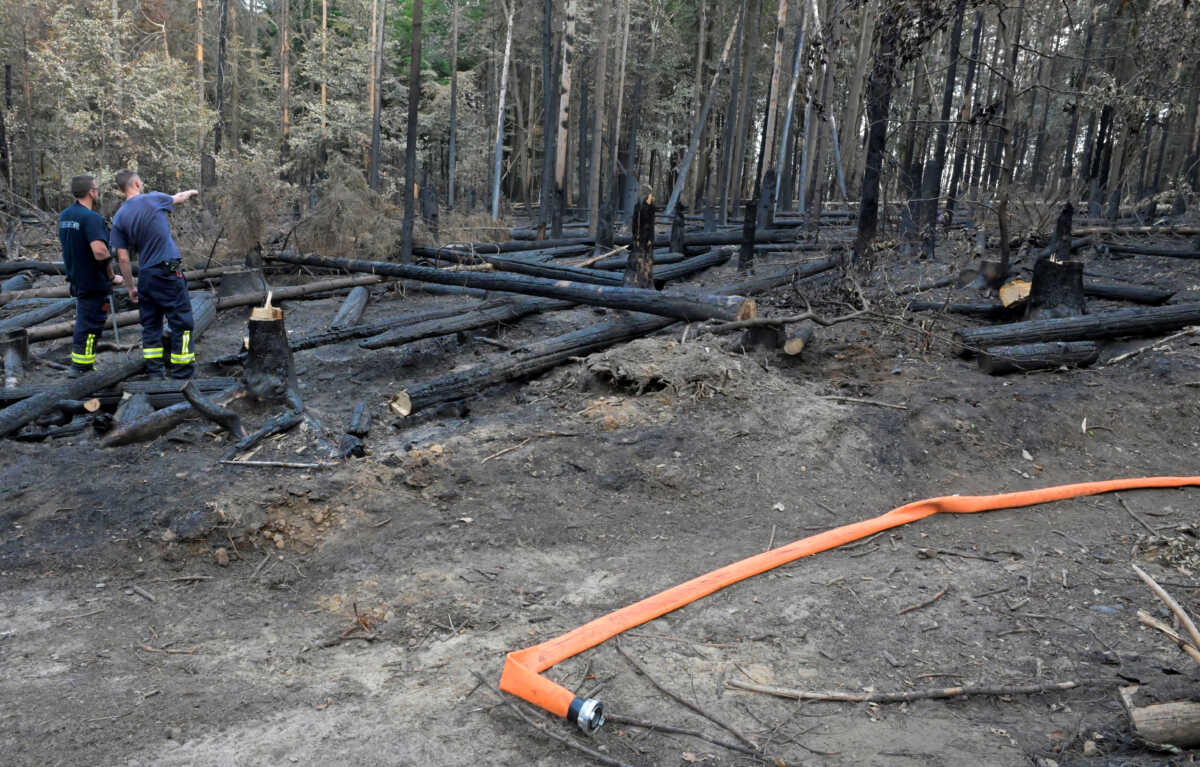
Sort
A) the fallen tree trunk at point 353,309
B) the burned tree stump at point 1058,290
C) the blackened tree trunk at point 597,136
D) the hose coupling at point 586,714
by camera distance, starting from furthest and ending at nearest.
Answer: the blackened tree trunk at point 597,136 < the fallen tree trunk at point 353,309 < the burned tree stump at point 1058,290 < the hose coupling at point 586,714

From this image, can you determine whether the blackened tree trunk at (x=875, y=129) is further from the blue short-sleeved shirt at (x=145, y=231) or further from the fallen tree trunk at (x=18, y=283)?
the fallen tree trunk at (x=18, y=283)

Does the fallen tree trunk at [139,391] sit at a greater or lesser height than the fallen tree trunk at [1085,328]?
lesser

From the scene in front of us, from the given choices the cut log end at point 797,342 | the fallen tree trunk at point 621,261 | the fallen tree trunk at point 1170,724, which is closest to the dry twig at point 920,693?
the fallen tree trunk at point 1170,724

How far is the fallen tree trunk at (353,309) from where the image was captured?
31.8ft

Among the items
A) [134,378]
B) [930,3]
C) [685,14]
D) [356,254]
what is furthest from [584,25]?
[134,378]

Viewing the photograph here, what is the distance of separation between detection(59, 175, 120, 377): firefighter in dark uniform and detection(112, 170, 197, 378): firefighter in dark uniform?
0.29 metres

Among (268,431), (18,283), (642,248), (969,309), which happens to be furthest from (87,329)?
(969,309)

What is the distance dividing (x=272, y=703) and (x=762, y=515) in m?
3.07

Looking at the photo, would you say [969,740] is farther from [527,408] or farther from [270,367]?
[270,367]

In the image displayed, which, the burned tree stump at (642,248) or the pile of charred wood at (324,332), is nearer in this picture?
the pile of charred wood at (324,332)

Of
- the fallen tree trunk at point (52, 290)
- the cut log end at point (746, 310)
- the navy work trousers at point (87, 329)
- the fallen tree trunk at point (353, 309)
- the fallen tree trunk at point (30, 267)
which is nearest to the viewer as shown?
the cut log end at point (746, 310)

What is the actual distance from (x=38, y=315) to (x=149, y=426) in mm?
5085

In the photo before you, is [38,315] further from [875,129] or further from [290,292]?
[875,129]

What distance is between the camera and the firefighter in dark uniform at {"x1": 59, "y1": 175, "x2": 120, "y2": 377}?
24.1 ft
